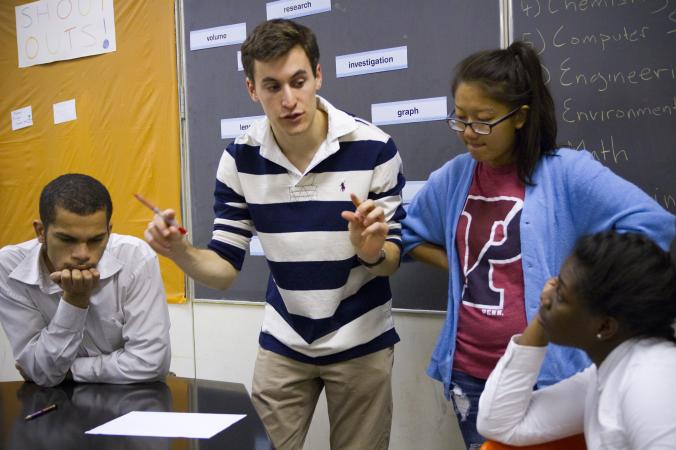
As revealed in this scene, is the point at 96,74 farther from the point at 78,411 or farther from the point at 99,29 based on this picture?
the point at 78,411

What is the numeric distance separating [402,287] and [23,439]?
1512 mm

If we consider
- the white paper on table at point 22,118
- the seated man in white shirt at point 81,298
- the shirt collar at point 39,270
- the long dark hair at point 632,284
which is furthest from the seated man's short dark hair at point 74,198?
the white paper on table at point 22,118

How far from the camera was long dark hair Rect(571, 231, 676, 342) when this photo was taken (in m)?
1.15

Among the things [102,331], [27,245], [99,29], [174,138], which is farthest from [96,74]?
[102,331]

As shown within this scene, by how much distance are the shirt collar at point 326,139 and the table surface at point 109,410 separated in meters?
0.66

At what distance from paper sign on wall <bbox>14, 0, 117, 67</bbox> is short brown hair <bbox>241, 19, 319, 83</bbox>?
1827 millimetres

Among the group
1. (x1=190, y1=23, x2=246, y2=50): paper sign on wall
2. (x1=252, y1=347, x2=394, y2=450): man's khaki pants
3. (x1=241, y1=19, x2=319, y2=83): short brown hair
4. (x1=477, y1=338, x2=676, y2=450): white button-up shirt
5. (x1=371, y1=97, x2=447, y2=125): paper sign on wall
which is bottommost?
(x1=252, y1=347, x2=394, y2=450): man's khaki pants

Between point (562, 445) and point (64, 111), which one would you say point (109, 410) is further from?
point (64, 111)

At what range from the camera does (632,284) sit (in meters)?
1.16

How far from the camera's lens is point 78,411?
1.52 metres

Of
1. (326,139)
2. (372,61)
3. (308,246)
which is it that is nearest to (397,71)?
(372,61)

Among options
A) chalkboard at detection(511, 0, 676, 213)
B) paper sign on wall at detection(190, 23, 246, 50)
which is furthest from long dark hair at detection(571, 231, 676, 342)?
paper sign on wall at detection(190, 23, 246, 50)

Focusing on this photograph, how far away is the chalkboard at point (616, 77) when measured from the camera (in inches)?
79.2

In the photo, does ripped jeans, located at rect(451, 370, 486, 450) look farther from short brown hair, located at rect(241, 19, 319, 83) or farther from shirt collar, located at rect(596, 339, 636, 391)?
short brown hair, located at rect(241, 19, 319, 83)
